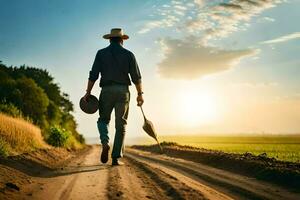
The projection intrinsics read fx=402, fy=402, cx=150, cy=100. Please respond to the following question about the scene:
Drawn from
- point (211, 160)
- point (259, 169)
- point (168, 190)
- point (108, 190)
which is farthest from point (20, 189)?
point (211, 160)

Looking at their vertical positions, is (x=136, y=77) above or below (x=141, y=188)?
above

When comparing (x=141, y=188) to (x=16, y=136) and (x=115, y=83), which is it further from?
(x=16, y=136)

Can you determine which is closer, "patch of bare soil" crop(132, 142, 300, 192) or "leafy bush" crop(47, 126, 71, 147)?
"patch of bare soil" crop(132, 142, 300, 192)

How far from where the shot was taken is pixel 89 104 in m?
9.85

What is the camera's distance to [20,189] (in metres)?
6.19

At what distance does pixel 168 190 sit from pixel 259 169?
3.94 meters

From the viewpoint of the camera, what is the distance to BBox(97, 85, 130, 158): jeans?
31.2ft

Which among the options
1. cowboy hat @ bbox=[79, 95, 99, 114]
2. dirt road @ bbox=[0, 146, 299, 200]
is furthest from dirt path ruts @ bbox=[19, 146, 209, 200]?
cowboy hat @ bbox=[79, 95, 99, 114]

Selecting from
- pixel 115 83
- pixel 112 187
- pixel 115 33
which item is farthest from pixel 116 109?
pixel 112 187

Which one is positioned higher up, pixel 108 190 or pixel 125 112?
pixel 125 112

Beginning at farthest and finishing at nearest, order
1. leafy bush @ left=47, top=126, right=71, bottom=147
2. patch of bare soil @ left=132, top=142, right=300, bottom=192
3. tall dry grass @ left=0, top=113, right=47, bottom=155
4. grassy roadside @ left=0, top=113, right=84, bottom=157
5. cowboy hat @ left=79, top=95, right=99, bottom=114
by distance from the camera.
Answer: leafy bush @ left=47, top=126, right=71, bottom=147, tall dry grass @ left=0, top=113, right=47, bottom=155, grassy roadside @ left=0, top=113, right=84, bottom=157, cowboy hat @ left=79, top=95, right=99, bottom=114, patch of bare soil @ left=132, top=142, right=300, bottom=192

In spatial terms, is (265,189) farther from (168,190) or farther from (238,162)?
(238,162)

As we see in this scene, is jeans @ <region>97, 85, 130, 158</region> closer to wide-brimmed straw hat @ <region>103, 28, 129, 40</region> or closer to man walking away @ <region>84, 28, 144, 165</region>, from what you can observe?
man walking away @ <region>84, 28, 144, 165</region>

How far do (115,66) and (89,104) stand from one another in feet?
3.76
